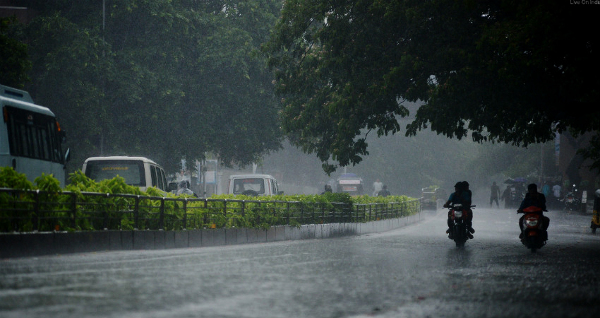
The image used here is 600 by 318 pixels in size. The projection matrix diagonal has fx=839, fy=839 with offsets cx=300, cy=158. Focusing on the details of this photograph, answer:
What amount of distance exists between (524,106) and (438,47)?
9.87 feet

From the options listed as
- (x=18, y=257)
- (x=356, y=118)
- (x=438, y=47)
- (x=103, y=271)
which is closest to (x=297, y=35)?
(x=356, y=118)

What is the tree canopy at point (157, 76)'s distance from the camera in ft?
116

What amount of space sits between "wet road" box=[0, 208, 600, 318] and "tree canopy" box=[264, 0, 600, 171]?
4.83 m

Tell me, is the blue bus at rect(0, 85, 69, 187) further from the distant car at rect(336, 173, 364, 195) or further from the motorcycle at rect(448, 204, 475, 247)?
the distant car at rect(336, 173, 364, 195)

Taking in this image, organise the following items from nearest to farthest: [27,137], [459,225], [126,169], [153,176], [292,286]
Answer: [292,286]
[27,137]
[459,225]
[126,169]
[153,176]

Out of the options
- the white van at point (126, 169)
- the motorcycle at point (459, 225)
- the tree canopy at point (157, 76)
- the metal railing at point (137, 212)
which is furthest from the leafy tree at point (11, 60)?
the motorcycle at point (459, 225)

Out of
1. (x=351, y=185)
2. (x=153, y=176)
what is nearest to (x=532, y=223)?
(x=153, y=176)

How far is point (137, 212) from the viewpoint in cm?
1736

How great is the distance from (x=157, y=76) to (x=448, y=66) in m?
19.5

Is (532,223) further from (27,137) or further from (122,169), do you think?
(27,137)

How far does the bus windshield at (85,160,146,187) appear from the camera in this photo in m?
24.5

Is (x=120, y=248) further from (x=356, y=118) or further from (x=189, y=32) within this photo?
Answer: (x=189, y=32)

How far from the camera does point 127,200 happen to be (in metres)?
17.5

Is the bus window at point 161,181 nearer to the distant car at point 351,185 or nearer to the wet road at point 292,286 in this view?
the wet road at point 292,286
